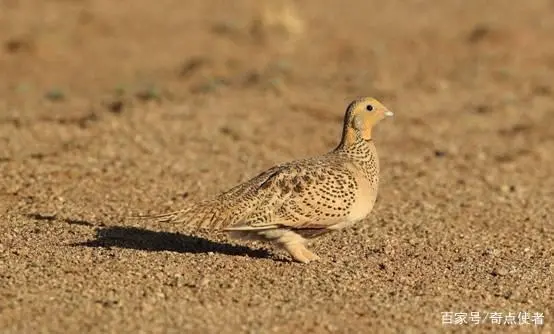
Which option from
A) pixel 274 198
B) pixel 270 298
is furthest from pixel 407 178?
pixel 270 298

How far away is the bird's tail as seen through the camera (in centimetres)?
707

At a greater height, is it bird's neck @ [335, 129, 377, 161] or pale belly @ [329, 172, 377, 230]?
bird's neck @ [335, 129, 377, 161]

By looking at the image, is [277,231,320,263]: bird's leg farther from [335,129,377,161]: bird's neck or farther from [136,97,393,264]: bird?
[335,129,377,161]: bird's neck

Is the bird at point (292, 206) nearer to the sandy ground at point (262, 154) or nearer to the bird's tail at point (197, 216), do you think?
the bird's tail at point (197, 216)

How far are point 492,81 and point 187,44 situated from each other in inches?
241

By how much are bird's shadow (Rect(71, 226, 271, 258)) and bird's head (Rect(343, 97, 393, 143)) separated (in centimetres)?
105

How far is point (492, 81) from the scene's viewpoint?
16.3 meters

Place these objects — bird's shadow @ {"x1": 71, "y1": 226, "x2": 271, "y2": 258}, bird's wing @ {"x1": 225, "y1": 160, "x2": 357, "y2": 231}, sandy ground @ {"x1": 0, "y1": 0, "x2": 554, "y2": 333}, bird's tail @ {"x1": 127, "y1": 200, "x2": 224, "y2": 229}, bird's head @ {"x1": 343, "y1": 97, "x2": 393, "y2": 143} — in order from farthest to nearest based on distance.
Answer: bird's head @ {"x1": 343, "y1": 97, "x2": 393, "y2": 143} → bird's shadow @ {"x1": 71, "y1": 226, "x2": 271, "y2": 258} → bird's tail @ {"x1": 127, "y1": 200, "x2": 224, "y2": 229} → bird's wing @ {"x1": 225, "y1": 160, "x2": 357, "y2": 231} → sandy ground @ {"x1": 0, "y1": 0, "x2": 554, "y2": 333}

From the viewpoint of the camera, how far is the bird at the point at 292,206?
698 centimetres

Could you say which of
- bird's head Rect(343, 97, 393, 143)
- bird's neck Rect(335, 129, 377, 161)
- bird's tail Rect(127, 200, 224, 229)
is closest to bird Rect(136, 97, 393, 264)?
bird's tail Rect(127, 200, 224, 229)

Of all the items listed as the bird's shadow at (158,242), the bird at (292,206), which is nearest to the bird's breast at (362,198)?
the bird at (292,206)

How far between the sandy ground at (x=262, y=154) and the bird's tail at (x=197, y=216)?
0.84 feet

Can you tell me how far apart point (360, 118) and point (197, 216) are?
56.9 inches

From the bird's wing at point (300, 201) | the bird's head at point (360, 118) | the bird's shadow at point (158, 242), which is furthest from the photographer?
the bird's head at point (360, 118)
